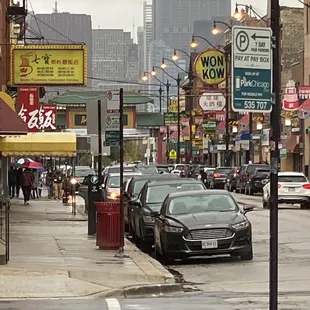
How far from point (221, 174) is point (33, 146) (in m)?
25.3

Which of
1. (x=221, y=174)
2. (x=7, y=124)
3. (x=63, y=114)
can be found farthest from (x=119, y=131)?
(x=63, y=114)

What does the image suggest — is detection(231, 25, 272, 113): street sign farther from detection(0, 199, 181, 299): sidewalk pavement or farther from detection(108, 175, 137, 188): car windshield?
detection(108, 175, 137, 188): car windshield

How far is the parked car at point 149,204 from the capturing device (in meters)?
20.8

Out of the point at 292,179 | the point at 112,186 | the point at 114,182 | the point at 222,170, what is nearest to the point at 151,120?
the point at 222,170

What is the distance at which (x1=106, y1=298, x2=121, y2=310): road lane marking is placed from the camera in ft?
38.3

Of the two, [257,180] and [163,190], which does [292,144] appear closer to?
[257,180]

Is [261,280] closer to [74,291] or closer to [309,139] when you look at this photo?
[74,291]

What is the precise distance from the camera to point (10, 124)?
775 inches

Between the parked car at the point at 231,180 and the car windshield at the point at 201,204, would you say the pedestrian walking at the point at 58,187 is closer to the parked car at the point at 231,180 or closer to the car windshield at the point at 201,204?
the parked car at the point at 231,180

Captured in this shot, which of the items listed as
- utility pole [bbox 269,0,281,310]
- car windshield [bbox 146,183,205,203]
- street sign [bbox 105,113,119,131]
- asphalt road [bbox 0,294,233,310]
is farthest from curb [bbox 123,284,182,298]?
car windshield [bbox 146,183,205,203]

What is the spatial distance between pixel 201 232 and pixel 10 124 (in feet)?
17.1

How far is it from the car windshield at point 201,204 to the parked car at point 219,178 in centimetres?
3688

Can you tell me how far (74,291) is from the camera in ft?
43.2

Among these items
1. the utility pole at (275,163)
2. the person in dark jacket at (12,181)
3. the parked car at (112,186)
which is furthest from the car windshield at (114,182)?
the utility pole at (275,163)
